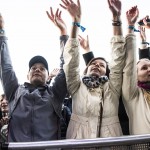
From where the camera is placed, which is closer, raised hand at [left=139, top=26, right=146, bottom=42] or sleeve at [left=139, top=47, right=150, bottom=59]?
sleeve at [left=139, top=47, right=150, bottom=59]

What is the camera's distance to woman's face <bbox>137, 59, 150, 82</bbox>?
2.27 m

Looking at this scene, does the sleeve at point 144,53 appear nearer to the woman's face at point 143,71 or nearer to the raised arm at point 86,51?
the woman's face at point 143,71

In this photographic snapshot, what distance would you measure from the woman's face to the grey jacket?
2.25ft

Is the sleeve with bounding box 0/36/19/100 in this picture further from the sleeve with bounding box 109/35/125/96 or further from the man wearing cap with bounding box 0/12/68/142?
the sleeve with bounding box 109/35/125/96

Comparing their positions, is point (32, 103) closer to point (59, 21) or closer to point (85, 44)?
point (59, 21)

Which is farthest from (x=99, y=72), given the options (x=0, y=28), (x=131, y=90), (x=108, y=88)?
(x=0, y=28)

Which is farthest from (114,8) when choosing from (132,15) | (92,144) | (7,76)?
(92,144)

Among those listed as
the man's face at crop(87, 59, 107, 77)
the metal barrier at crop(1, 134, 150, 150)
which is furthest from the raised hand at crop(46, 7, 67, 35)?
the metal barrier at crop(1, 134, 150, 150)

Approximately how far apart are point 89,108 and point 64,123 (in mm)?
377

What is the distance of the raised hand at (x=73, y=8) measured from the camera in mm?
2212

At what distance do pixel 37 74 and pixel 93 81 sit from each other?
1.70 ft

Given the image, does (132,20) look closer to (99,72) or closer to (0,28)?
(99,72)

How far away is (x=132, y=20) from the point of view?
218 cm

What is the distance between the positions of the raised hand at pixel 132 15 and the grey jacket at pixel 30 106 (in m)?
0.71
